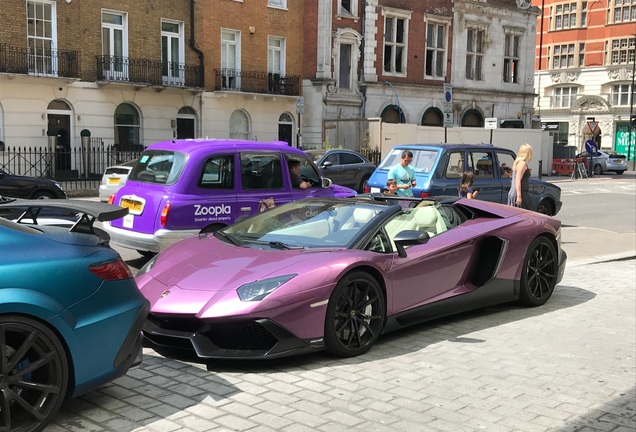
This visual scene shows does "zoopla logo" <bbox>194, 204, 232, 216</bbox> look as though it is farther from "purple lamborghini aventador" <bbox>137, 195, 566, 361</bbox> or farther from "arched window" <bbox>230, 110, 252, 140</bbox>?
"arched window" <bbox>230, 110, 252, 140</bbox>

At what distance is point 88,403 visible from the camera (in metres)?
4.49

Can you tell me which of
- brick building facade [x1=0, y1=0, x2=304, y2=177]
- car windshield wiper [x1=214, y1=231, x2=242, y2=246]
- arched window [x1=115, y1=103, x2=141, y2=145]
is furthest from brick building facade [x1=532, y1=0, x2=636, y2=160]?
car windshield wiper [x1=214, y1=231, x2=242, y2=246]

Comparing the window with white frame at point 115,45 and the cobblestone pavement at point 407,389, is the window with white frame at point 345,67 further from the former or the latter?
the cobblestone pavement at point 407,389

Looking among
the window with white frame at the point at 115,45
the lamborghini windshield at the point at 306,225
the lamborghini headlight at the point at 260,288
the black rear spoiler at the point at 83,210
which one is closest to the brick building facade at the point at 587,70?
the window with white frame at the point at 115,45

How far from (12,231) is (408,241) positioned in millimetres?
3322

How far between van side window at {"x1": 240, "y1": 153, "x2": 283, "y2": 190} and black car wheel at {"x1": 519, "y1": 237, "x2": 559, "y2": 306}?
12.5ft

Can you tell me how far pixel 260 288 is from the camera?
17.1ft

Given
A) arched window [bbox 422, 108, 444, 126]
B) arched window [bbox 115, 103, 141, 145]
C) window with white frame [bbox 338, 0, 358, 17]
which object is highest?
window with white frame [bbox 338, 0, 358, 17]

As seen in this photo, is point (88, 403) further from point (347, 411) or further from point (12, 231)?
point (347, 411)

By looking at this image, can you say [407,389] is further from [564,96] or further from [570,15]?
[570,15]

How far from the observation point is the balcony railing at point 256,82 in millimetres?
31250

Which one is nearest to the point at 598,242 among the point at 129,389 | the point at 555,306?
the point at 555,306

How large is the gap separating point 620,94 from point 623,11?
8.31 meters

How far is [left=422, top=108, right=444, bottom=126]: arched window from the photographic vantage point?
1581 inches
